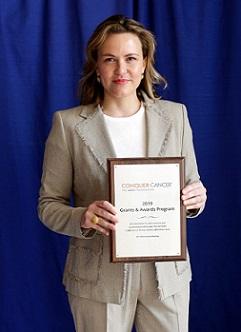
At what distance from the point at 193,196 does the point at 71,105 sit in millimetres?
858

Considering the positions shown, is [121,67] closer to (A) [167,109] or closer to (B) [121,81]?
(B) [121,81]

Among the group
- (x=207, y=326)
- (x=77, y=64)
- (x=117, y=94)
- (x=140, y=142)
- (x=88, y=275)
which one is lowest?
(x=207, y=326)

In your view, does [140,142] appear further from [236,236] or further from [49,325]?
[49,325]

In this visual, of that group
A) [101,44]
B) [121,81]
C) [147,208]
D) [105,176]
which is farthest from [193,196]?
[101,44]

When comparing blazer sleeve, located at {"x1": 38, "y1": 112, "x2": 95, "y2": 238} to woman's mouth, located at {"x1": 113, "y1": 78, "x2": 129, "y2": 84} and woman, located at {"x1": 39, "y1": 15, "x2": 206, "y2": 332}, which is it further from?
woman's mouth, located at {"x1": 113, "y1": 78, "x2": 129, "y2": 84}

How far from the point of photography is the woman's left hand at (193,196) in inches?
52.2

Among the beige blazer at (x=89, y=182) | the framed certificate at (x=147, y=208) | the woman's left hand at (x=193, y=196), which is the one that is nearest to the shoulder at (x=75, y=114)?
the beige blazer at (x=89, y=182)

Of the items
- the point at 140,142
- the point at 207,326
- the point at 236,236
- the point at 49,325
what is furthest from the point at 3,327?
the point at 140,142

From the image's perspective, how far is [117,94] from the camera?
1410mm

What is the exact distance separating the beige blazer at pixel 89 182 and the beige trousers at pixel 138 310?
0.08 feet

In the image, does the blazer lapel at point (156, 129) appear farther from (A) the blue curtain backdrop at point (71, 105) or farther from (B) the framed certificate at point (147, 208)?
(A) the blue curtain backdrop at point (71, 105)

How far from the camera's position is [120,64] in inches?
54.5

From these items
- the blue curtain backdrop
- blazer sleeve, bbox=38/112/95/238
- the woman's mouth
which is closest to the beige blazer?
blazer sleeve, bbox=38/112/95/238

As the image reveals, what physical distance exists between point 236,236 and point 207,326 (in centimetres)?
40
